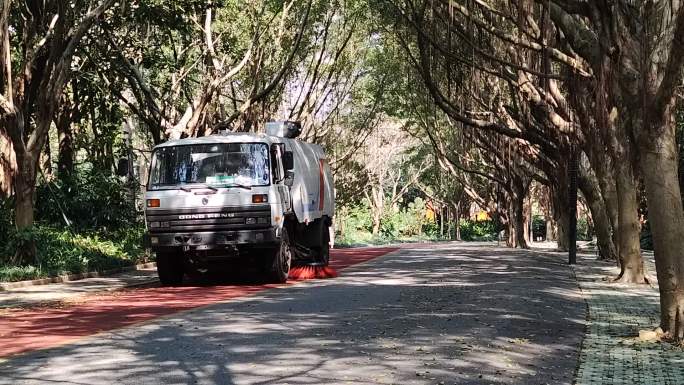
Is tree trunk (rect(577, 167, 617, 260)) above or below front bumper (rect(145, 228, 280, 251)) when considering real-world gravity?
above

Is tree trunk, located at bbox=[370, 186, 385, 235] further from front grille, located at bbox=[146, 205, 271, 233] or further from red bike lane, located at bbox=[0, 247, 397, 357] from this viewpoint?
front grille, located at bbox=[146, 205, 271, 233]

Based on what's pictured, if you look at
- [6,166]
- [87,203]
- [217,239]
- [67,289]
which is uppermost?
[6,166]

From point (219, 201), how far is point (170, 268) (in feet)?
6.92

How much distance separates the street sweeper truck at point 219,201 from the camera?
17016 millimetres

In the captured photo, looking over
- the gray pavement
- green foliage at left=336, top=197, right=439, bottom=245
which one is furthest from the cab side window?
green foliage at left=336, top=197, right=439, bottom=245

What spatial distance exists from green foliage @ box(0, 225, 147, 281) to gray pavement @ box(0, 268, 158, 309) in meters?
0.50

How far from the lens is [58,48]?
786 inches

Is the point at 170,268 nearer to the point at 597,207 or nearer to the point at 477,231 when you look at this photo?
the point at 597,207

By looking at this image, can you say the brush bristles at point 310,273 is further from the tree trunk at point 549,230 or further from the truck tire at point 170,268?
the tree trunk at point 549,230

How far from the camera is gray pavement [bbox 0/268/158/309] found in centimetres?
1500

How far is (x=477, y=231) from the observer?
219 feet

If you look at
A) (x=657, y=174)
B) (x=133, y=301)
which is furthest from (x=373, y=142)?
(x=657, y=174)

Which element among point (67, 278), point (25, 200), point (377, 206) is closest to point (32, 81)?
point (25, 200)

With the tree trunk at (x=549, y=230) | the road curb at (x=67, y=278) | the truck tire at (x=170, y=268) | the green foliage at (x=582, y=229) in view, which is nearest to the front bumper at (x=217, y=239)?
the truck tire at (x=170, y=268)
